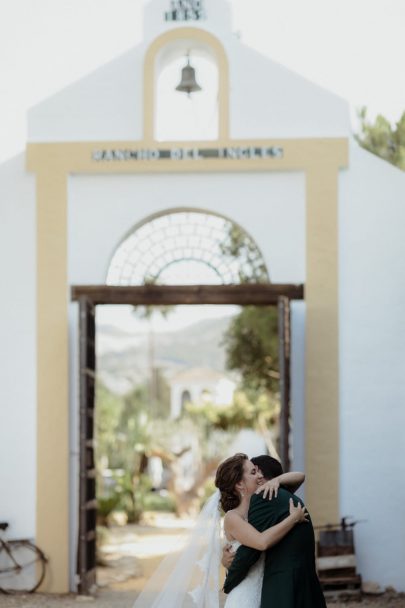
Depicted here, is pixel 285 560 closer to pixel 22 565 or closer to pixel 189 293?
pixel 189 293

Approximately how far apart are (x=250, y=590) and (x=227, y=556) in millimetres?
265

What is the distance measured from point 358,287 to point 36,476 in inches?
155

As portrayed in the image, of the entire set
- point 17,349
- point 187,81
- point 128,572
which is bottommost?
point 128,572

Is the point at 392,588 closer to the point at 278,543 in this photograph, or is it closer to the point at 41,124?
the point at 41,124

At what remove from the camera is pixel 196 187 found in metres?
12.9

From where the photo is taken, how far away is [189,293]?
40.8 ft

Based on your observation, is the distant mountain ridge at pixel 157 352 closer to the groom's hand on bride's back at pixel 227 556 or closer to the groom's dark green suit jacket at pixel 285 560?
the groom's hand on bride's back at pixel 227 556

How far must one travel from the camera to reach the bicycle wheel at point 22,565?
1256 centimetres

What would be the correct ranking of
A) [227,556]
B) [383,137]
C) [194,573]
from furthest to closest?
[383,137]
[194,573]
[227,556]

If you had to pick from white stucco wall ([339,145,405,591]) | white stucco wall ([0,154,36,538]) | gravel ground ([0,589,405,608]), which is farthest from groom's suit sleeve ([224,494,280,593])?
white stucco wall ([0,154,36,538])

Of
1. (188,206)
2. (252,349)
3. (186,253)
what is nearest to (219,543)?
(188,206)

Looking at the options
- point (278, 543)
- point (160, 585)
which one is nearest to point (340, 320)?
point (160, 585)

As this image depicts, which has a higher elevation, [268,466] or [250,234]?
[250,234]

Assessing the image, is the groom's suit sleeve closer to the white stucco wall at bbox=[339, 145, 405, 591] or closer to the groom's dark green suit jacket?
the groom's dark green suit jacket
